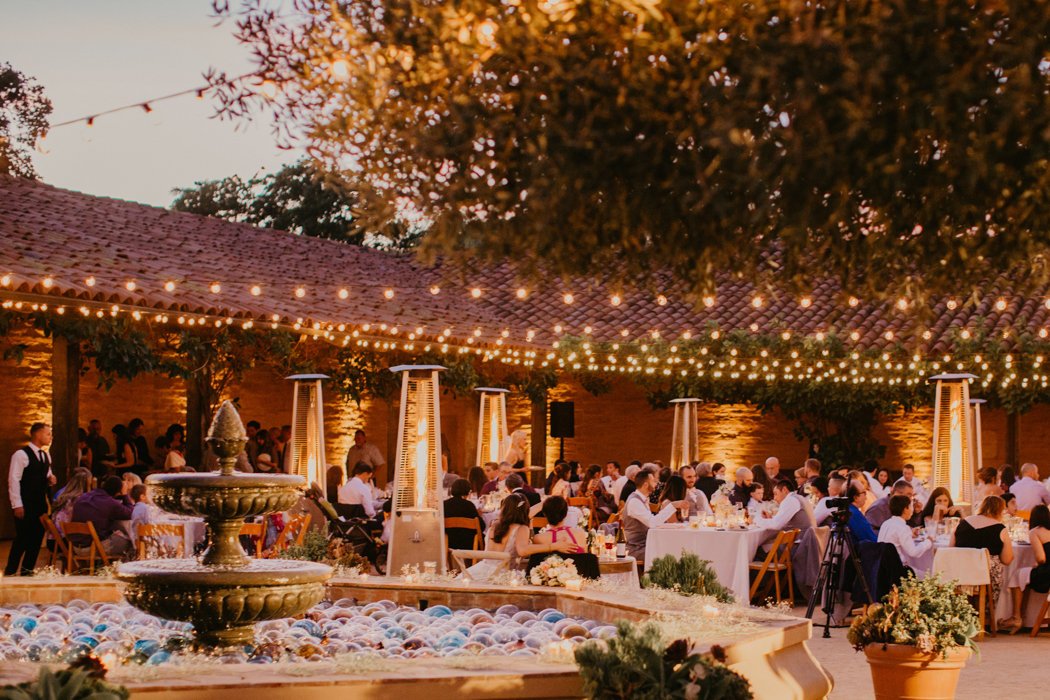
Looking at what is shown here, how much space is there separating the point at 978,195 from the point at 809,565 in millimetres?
8080

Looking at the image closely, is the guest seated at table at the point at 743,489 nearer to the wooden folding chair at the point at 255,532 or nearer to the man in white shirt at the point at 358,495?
the man in white shirt at the point at 358,495

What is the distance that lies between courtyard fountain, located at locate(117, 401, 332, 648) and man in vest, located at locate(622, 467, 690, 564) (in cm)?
496

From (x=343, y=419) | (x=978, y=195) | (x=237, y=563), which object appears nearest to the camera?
(x=978, y=195)

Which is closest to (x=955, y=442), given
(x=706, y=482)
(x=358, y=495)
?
(x=706, y=482)

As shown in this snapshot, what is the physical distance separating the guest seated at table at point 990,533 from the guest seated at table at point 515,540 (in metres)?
3.47

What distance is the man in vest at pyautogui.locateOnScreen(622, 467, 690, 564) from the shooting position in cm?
1106

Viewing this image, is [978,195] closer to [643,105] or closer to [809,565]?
[643,105]

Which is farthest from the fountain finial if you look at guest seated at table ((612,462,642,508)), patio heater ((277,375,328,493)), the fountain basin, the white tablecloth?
patio heater ((277,375,328,493))

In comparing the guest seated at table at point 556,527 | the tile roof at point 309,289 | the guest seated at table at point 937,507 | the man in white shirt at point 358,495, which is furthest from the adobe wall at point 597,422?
the guest seated at table at point 556,527

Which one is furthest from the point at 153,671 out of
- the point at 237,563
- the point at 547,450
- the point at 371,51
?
the point at 547,450

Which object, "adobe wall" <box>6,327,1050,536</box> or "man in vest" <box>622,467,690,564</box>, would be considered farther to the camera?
"adobe wall" <box>6,327,1050,536</box>

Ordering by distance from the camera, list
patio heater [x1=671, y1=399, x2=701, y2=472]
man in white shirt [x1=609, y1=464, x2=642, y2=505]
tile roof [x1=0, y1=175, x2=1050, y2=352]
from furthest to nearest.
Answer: patio heater [x1=671, y1=399, x2=701, y2=472], man in white shirt [x1=609, y1=464, x2=642, y2=505], tile roof [x1=0, y1=175, x2=1050, y2=352]

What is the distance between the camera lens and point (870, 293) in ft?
12.1

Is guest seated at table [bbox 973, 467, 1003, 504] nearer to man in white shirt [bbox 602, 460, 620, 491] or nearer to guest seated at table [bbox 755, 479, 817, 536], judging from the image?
guest seated at table [bbox 755, 479, 817, 536]
